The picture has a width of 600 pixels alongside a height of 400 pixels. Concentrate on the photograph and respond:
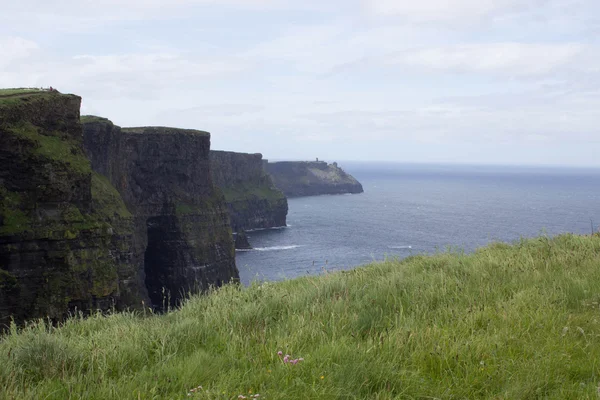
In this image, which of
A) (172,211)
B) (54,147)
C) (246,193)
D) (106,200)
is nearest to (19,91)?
(54,147)

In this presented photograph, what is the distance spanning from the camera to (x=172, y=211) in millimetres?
79938

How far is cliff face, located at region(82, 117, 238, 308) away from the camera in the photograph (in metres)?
76.4

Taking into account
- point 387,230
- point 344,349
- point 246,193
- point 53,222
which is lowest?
point 387,230

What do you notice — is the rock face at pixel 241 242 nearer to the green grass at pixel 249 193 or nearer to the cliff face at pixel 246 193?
the cliff face at pixel 246 193

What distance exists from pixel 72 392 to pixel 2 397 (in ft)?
1.74

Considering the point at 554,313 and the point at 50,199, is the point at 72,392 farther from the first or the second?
the point at 50,199

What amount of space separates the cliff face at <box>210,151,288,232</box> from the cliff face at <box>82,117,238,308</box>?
59043mm

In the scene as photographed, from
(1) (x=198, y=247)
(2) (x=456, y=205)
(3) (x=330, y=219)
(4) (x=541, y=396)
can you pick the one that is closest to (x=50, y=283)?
(4) (x=541, y=396)

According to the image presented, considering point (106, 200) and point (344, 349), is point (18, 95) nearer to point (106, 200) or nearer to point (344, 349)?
point (106, 200)

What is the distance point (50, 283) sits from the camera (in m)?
36.4

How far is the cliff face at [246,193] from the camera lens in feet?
483

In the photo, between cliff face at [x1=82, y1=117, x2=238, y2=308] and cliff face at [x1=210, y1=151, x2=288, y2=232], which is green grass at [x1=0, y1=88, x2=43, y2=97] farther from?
cliff face at [x1=210, y1=151, x2=288, y2=232]

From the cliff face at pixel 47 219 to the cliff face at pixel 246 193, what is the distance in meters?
101

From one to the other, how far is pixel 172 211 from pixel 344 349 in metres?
77.3
